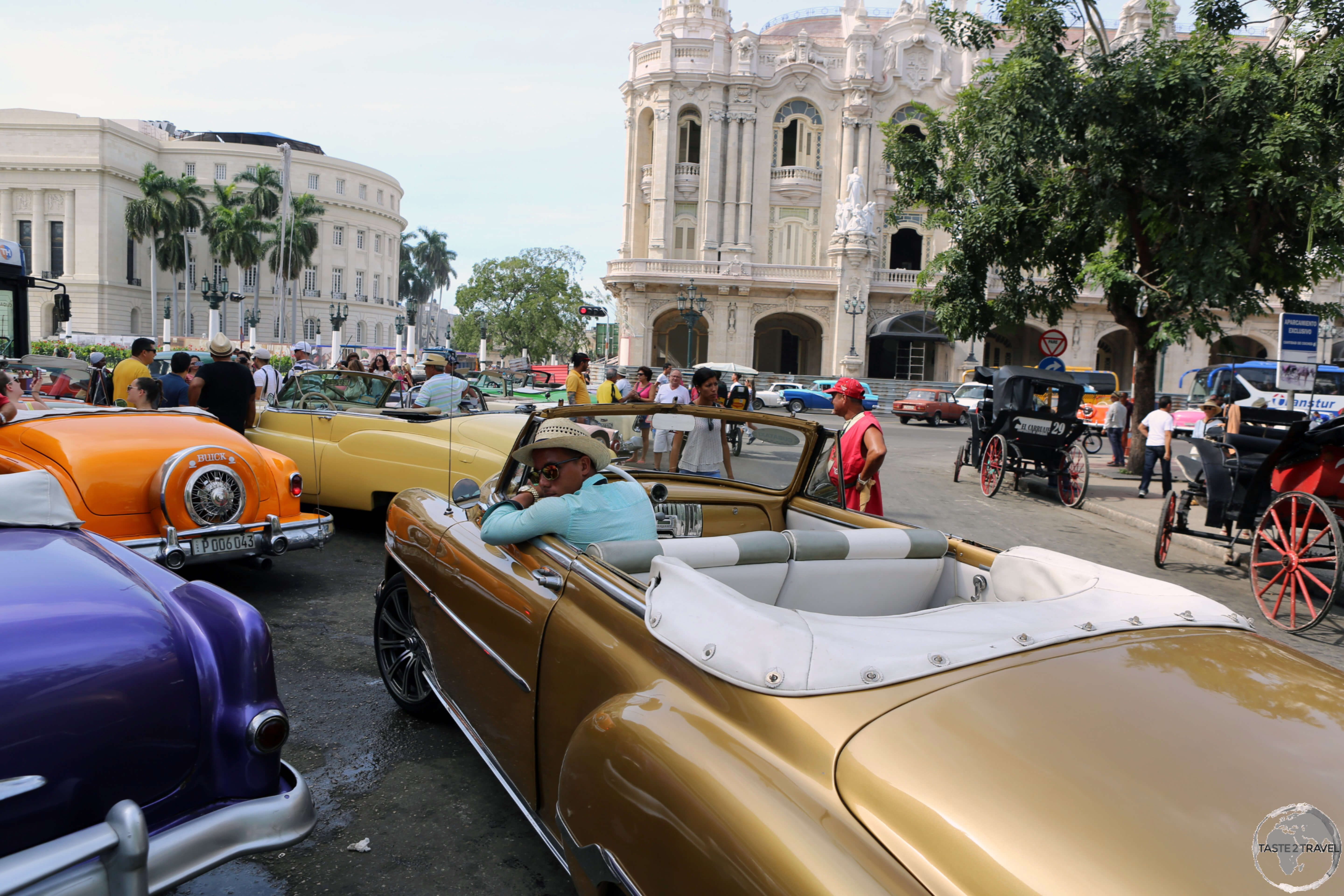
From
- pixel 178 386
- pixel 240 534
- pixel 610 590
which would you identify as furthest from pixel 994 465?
pixel 610 590

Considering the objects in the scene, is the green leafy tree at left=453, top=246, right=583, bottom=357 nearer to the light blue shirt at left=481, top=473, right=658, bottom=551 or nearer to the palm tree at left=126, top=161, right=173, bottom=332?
the palm tree at left=126, top=161, right=173, bottom=332

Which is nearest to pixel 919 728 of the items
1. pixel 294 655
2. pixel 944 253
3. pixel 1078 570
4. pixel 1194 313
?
pixel 1078 570

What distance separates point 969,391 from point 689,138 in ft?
80.0

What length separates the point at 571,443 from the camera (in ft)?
10.5

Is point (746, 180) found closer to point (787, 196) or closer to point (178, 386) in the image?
point (787, 196)

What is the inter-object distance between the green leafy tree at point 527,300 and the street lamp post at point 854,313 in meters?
15.6

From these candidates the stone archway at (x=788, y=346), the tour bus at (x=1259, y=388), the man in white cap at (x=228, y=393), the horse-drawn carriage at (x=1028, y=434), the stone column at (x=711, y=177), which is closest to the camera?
the man in white cap at (x=228, y=393)

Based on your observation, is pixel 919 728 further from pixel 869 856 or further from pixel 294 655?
pixel 294 655

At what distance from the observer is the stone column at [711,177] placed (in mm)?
49406

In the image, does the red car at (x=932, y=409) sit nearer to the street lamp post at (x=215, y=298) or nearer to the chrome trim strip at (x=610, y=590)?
the street lamp post at (x=215, y=298)

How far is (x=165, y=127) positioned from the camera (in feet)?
316

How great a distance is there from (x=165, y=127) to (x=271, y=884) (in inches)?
4460

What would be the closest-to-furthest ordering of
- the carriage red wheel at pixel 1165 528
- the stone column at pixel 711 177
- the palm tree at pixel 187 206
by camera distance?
the carriage red wheel at pixel 1165 528
the stone column at pixel 711 177
the palm tree at pixel 187 206

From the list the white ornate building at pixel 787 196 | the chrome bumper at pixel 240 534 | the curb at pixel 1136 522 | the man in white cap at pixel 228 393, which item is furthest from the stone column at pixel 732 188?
the chrome bumper at pixel 240 534
